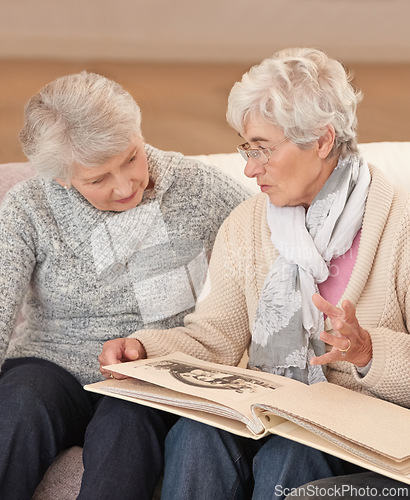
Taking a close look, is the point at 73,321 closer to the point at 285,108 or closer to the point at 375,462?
the point at 285,108

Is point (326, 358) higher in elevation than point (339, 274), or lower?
lower

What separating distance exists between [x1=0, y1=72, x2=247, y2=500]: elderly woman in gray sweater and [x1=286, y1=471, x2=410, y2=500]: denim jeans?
23.2 inches

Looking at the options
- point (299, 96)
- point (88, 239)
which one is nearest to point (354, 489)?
Answer: point (299, 96)

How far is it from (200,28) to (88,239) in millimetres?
1120

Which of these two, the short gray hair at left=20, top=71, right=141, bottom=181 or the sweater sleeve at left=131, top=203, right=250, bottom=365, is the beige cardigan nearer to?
the sweater sleeve at left=131, top=203, right=250, bottom=365

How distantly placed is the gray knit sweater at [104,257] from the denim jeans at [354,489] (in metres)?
0.61

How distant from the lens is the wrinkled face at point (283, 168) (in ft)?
4.33

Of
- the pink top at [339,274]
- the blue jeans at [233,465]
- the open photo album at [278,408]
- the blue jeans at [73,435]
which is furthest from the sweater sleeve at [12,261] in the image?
the pink top at [339,274]

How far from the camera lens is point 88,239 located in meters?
1.57

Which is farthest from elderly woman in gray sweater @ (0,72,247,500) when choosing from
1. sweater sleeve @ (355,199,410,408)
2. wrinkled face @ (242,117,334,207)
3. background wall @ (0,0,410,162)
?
background wall @ (0,0,410,162)

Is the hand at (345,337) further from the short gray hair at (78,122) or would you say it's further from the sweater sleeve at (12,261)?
the sweater sleeve at (12,261)

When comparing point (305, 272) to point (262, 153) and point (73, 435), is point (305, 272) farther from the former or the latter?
point (73, 435)

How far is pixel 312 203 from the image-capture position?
137cm

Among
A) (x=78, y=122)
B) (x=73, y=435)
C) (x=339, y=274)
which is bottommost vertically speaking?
(x=73, y=435)
